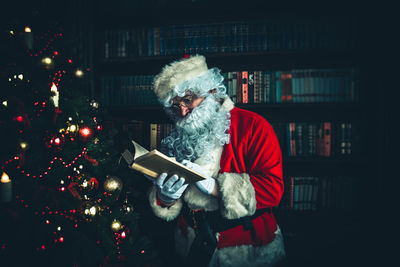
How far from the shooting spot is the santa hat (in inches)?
59.9

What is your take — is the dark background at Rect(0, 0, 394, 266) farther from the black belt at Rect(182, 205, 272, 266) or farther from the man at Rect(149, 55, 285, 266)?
the black belt at Rect(182, 205, 272, 266)

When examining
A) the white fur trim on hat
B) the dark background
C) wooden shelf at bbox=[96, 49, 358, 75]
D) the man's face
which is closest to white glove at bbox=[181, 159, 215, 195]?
the man's face

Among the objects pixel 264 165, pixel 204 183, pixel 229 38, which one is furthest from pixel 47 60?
pixel 264 165

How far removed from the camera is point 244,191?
4.58ft

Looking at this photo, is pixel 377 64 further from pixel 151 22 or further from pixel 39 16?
pixel 39 16

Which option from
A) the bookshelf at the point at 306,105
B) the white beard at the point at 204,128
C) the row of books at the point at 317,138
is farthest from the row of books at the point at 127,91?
the row of books at the point at 317,138

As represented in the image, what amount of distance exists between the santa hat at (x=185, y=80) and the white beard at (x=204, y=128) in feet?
0.27

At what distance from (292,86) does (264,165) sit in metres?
0.66

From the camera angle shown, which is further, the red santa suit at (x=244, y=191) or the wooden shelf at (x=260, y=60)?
the wooden shelf at (x=260, y=60)

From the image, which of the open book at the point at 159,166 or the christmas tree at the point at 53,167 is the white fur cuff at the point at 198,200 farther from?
the christmas tree at the point at 53,167

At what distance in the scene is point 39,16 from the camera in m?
1.37

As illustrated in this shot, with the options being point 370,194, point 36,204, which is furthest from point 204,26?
point 370,194

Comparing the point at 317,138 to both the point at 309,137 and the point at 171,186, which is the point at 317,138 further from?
the point at 171,186

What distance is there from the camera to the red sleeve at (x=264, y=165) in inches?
55.7
